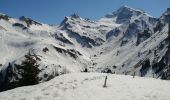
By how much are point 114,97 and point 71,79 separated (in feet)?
29.9

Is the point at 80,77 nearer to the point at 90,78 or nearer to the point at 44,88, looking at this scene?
the point at 90,78

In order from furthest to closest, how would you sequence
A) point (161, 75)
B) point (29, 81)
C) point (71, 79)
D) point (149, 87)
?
1. point (161, 75)
2. point (29, 81)
3. point (71, 79)
4. point (149, 87)

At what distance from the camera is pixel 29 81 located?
47.5 m

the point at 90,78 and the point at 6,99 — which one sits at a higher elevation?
the point at 90,78

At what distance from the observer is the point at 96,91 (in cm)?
2864

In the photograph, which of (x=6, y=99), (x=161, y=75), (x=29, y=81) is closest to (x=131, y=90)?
(x=6, y=99)


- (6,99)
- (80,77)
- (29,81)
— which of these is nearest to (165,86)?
(80,77)

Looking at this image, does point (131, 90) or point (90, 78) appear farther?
A: point (90, 78)

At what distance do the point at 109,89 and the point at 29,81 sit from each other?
21.7 metres

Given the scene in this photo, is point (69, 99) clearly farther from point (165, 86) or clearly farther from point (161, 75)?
→ point (161, 75)

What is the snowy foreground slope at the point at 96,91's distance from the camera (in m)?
26.9

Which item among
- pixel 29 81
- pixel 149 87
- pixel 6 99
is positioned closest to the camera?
pixel 6 99

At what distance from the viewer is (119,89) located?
29.2 meters

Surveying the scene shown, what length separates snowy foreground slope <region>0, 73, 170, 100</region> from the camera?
26.9 meters
